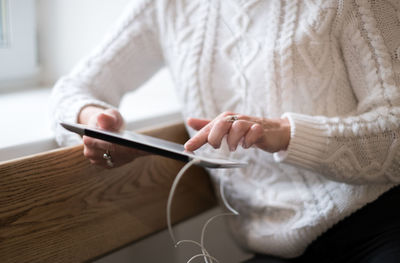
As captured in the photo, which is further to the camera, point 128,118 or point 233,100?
point 128,118

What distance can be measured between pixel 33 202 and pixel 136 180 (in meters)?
0.21

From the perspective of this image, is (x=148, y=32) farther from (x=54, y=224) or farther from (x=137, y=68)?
(x=54, y=224)

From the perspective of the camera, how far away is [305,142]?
625 millimetres

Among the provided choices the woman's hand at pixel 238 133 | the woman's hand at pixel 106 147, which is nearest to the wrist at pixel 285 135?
the woman's hand at pixel 238 133

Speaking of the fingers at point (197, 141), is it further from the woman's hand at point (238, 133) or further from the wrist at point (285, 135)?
the wrist at point (285, 135)

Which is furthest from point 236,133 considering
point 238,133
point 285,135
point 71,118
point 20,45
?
point 20,45

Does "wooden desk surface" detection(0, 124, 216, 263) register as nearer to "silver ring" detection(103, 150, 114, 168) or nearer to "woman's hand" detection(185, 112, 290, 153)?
"silver ring" detection(103, 150, 114, 168)

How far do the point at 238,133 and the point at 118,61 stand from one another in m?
0.38

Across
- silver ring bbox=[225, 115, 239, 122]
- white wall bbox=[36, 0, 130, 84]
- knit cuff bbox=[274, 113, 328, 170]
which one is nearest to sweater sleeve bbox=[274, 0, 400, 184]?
knit cuff bbox=[274, 113, 328, 170]

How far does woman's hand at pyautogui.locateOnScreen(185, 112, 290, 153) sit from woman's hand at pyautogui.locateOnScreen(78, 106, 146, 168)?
6.2 inches

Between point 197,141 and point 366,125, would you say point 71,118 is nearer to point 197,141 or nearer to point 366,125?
point 197,141

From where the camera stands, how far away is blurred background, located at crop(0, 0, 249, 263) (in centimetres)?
83

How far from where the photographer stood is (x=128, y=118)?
0.94 m

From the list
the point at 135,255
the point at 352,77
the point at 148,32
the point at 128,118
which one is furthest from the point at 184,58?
the point at 135,255
